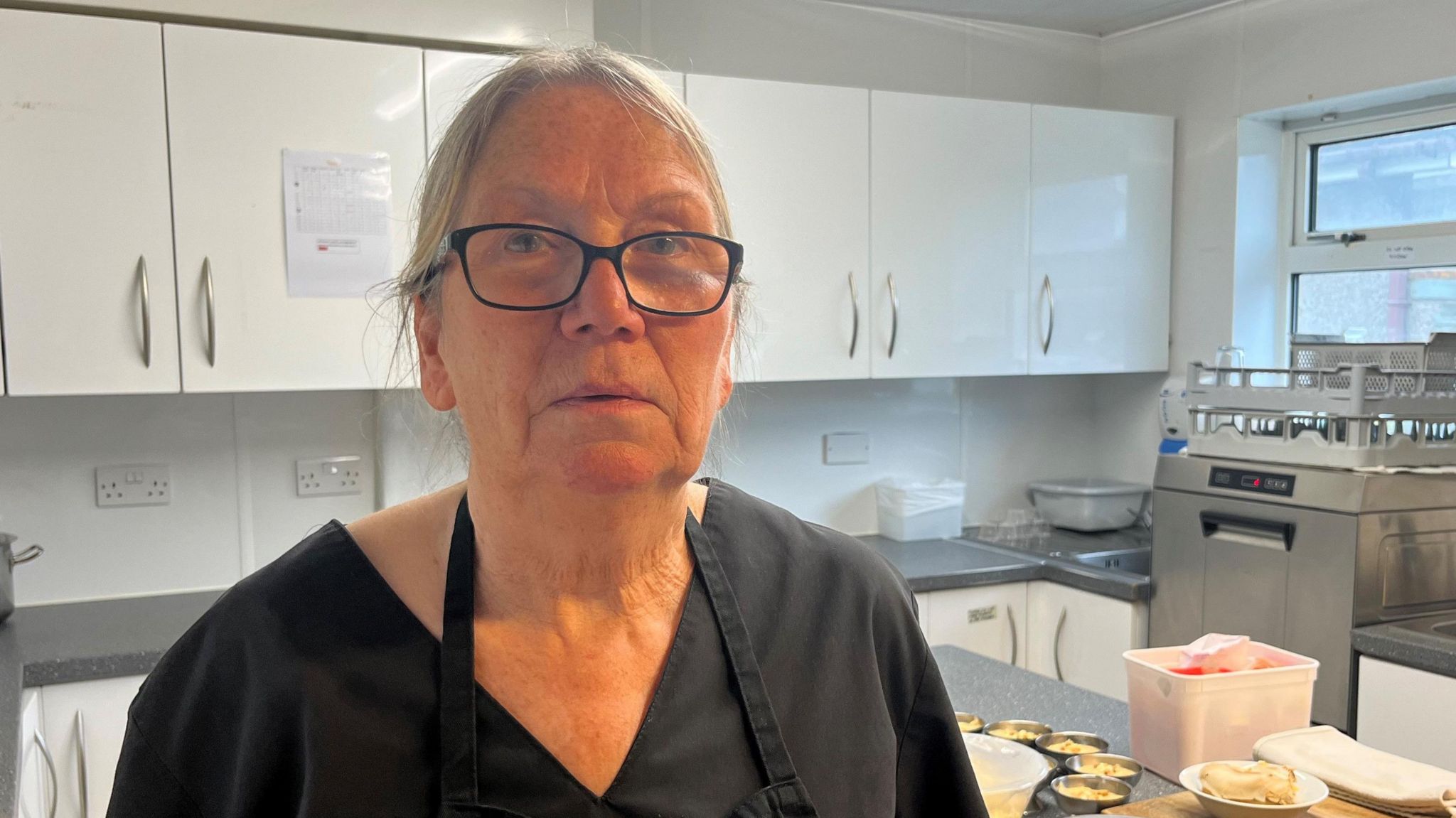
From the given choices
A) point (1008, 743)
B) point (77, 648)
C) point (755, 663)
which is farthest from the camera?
point (77, 648)

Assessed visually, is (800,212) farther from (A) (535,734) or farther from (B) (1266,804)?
(A) (535,734)

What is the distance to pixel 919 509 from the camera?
3.15 meters

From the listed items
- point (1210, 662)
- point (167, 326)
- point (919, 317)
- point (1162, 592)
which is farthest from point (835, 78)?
point (1210, 662)

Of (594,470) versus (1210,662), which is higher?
(594,470)

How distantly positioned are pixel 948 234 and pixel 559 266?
7.67ft

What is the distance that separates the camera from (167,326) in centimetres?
215

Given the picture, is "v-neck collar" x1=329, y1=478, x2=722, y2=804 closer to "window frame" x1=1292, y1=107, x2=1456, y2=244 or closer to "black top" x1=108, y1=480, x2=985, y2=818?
"black top" x1=108, y1=480, x2=985, y2=818

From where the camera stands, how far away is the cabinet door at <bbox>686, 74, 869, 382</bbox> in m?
2.67

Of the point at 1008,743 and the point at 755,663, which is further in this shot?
the point at 1008,743

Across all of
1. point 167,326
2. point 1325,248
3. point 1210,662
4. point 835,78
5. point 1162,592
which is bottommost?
point 1162,592

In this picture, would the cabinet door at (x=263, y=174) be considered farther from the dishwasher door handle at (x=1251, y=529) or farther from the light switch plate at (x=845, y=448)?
the dishwasher door handle at (x=1251, y=529)

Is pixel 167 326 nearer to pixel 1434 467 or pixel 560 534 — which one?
pixel 560 534

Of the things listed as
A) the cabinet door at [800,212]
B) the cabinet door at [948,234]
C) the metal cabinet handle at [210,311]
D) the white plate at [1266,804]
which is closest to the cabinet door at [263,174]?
the metal cabinet handle at [210,311]

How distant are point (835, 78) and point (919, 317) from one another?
30.9 inches
